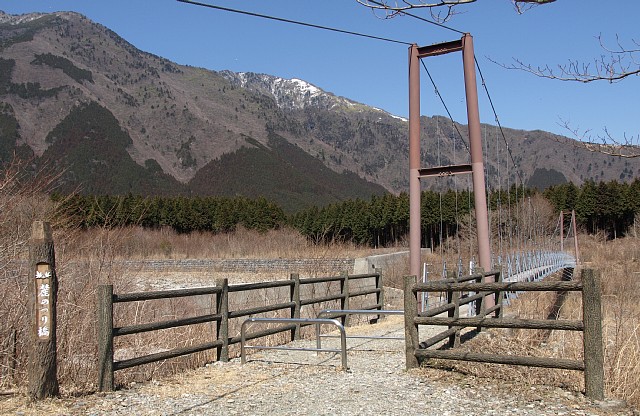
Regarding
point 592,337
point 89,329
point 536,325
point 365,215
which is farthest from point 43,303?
point 365,215

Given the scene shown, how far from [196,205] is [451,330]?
216 feet

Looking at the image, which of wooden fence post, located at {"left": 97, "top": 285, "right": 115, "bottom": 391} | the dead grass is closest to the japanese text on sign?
wooden fence post, located at {"left": 97, "top": 285, "right": 115, "bottom": 391}

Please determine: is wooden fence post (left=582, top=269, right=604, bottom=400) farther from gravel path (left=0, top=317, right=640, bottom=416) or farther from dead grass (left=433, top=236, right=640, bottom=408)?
dead grass (left=433, top=236, right=640, bottom=408)

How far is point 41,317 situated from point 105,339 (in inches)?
28.2

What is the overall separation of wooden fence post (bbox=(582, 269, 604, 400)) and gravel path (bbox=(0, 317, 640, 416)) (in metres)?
0.16

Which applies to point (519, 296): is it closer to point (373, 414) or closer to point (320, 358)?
point (320, 358)

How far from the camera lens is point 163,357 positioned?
7746mm

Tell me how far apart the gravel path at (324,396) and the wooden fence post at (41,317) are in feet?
0.70

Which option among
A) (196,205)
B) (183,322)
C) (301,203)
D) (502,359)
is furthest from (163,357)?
(301,203)

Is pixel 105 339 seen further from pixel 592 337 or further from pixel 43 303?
pixel 592 337

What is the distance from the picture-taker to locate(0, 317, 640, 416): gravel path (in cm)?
624

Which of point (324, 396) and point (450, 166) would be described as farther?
point (450, 166)

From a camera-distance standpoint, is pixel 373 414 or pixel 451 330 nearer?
pixel 373 414

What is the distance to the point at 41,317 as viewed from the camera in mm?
→ 6570
